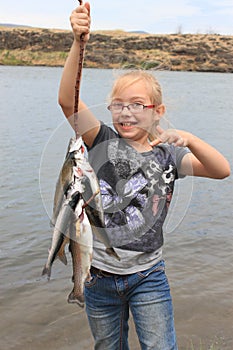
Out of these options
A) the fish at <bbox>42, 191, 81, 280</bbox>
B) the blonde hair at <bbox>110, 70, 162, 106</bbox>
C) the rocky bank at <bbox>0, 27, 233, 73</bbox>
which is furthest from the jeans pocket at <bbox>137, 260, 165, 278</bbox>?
the rocky bank at <bbox>0, 27, 233, 73</bbox>

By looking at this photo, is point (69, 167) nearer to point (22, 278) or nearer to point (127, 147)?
point (127, 147)

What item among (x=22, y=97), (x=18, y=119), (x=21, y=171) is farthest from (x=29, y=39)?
(x=21, y=171)

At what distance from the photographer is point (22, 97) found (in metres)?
23.6

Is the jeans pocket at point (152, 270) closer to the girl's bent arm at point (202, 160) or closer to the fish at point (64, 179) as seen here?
the girl's bent arm at point (202, 160)

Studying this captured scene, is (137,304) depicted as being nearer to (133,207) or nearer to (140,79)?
(133,207)

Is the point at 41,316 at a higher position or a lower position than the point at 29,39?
higher

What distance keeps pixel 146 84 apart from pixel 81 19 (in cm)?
76

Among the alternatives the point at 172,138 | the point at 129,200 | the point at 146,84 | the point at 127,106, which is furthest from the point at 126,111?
the point at 129,200

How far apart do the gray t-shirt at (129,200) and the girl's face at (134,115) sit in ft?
0.27

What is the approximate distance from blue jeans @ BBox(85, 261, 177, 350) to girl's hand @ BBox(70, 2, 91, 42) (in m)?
1.35

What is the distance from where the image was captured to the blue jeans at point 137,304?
2818 millimetres

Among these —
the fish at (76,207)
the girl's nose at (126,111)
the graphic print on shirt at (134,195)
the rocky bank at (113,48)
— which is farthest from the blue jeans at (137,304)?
the rocky bank at (113,48)

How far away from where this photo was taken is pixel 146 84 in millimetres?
2908

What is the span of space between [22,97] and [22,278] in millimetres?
18539
